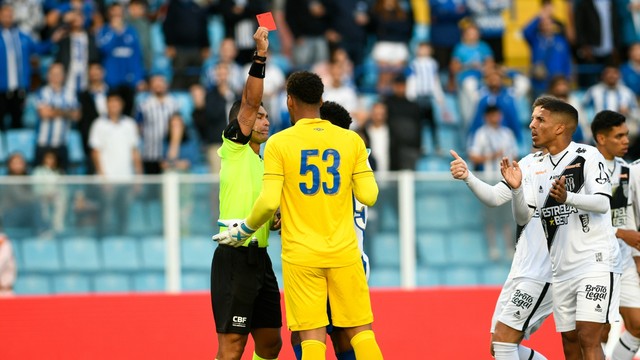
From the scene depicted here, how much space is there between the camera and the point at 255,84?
8.13m

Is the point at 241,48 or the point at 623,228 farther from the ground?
the point at 241,48

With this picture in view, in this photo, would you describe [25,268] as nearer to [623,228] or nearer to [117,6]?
[117,6]

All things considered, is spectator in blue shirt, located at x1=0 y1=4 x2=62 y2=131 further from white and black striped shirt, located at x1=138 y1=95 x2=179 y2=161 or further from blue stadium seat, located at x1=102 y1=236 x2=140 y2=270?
blue stadium seat, located at x1=102 y1=236 x2=140 y2=270

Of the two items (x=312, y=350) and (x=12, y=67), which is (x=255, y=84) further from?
(x=12, y=67)

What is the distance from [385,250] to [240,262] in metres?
5.45

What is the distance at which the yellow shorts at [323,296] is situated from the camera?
7.85 metres

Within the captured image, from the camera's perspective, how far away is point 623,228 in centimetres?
964

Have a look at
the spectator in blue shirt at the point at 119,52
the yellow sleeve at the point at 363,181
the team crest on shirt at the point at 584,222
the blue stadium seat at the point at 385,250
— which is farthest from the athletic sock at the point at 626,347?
the spectator in blue shirt at the point at 119,52

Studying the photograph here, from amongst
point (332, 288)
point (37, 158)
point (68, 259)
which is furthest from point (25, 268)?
point (332, 288)

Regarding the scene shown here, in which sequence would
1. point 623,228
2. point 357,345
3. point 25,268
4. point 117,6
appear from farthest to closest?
1. point 117,6
2. point 25,268
3. point 623,228
4. point 357,345

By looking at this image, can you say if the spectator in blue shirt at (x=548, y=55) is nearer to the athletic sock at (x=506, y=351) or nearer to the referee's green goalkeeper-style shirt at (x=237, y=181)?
the athletic sock at (x=506, y=351)

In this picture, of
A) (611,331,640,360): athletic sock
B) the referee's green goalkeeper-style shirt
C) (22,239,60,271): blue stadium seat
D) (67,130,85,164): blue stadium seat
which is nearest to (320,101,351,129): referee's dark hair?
the referee's green goalkeeper-style shirt

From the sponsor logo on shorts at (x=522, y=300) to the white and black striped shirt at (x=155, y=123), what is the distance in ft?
24.9

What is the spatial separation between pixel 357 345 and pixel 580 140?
8360 millimetres
